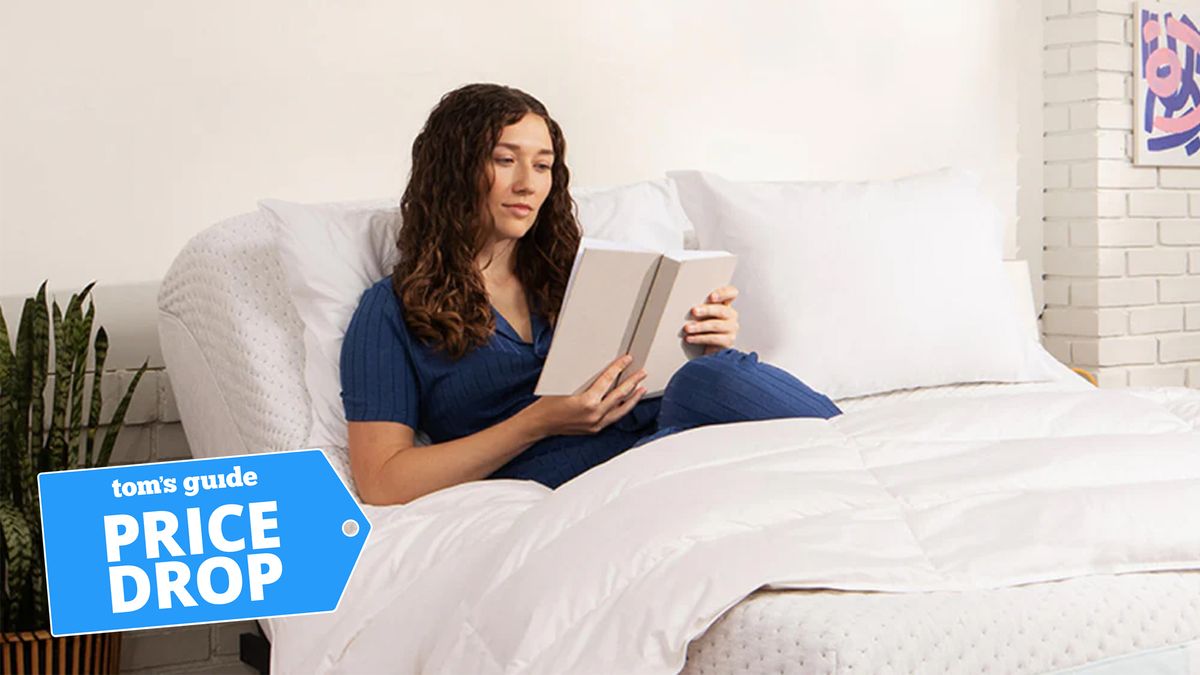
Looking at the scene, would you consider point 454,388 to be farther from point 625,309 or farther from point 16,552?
point 16,552

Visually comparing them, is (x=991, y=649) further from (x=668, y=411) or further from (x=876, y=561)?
(x=668, y=411)

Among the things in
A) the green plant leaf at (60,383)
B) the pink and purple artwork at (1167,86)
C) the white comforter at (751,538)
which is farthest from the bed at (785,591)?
the pink and purple artwork at (1167,86)

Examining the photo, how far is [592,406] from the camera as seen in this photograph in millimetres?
2016

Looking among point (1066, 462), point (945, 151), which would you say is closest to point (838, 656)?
point (1066, 462)

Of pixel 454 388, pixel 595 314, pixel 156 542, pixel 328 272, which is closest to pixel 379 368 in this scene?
pixel 454 388

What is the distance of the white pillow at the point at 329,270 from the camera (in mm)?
2127

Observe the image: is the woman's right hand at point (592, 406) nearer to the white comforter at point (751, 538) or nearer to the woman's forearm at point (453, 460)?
the woman's forearm at point (453, 460)

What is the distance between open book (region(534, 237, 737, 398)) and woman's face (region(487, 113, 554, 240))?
0.88 feet

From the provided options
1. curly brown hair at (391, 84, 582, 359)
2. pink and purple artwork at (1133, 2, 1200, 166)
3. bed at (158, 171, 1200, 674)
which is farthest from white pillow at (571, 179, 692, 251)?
pink and purple artwork at (1133, 2, 1200, 166)

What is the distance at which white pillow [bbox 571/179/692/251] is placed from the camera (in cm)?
254

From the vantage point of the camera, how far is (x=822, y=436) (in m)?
1.56

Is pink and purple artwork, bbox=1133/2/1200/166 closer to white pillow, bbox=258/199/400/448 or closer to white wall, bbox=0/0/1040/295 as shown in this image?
white wall, bbox=0/0/1040/295

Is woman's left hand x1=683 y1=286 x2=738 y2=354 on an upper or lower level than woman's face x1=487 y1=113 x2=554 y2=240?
lower

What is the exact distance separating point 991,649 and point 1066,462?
363mm
